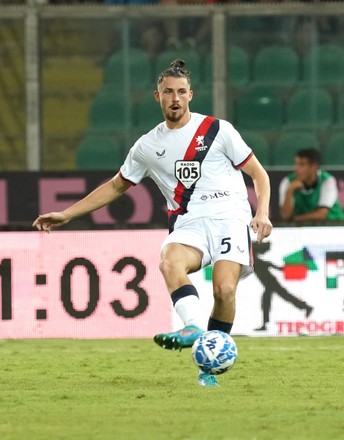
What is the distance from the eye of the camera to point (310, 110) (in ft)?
52.1

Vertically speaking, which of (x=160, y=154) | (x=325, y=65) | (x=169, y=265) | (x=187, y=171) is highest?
(x=325, y=65)

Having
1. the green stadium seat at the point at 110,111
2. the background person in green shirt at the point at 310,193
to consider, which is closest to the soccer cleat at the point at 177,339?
the background person in green shirt at the point at 310,193

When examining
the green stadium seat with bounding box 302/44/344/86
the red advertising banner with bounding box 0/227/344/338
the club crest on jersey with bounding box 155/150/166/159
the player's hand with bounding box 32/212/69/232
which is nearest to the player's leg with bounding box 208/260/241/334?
the club crest on jersey with bounding box 155/150/166/159

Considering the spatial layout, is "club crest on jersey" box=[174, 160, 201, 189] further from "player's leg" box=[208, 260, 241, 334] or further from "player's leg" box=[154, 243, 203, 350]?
"player's leg" box=[208, 260, 241, 334]

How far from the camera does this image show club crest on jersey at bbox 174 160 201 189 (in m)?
8.49

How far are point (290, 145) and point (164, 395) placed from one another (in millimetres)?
8257

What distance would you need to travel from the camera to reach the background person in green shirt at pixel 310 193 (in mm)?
14413

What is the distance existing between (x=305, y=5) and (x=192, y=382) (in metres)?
7.91

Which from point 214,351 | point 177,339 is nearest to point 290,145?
point 214,351

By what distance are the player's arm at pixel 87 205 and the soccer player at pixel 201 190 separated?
0.03ft

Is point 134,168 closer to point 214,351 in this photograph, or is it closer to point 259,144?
point 214,351

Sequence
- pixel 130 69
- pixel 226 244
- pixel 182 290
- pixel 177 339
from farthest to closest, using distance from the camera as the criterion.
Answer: pixel 130 69, pixel 226 244, pixel 182 290, pixel 177 339

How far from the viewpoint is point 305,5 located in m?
15.7

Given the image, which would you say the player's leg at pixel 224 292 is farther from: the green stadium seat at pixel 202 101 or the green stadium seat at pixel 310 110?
the green stadium seat at pixel 310 110
